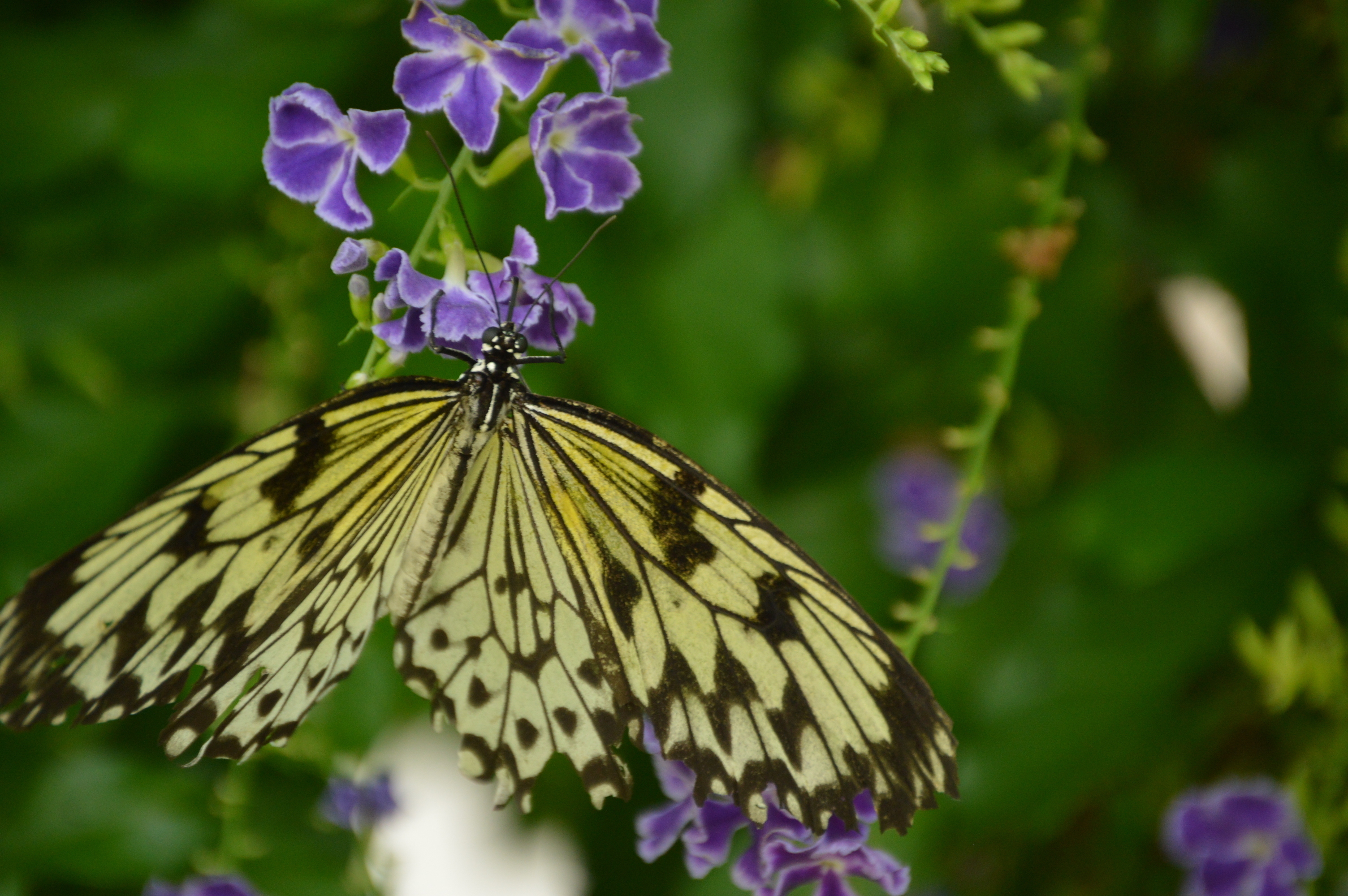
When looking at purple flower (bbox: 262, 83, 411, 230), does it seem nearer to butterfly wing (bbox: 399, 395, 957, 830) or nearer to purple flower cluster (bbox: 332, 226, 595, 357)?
purple flower cluster (bbox: 332, 226, 595, 357)

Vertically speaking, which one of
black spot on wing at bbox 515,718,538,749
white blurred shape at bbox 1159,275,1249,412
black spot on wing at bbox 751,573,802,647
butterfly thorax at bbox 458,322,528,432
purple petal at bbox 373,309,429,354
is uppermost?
purple petal at bbox 373,309,429,354

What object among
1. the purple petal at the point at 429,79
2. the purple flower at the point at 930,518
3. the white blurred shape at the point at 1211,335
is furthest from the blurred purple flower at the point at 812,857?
the white blurred shape at the point at 1211,335

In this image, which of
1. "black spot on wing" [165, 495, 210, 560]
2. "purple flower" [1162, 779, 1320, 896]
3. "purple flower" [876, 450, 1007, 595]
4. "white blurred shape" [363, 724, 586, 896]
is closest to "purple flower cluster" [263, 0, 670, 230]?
"black spot on wing" [165, 495, 210, 560]

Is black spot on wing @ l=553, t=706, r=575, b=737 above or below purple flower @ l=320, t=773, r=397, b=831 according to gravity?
below

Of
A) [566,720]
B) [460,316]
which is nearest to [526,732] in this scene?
[566,720]

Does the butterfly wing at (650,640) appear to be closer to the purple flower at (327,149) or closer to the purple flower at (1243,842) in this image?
the purple flower at (327,149)

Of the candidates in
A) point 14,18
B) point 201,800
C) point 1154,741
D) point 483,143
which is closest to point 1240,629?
point 1154,741

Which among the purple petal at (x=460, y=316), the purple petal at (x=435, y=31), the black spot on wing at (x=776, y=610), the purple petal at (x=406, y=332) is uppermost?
the purple petal at (x=435, y=31)

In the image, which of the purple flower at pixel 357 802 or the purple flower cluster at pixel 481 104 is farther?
the purple flower at pixel 357 802
